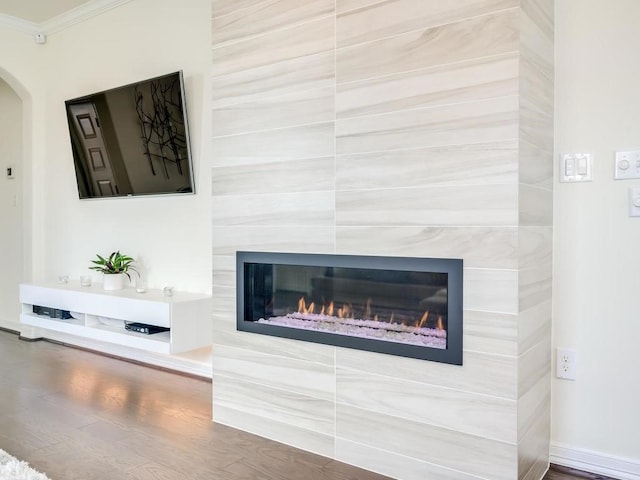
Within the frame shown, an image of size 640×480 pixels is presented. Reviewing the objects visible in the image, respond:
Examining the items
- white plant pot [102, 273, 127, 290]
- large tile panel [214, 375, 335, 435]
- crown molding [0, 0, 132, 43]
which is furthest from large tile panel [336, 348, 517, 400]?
crown molding [0, 0, 132, 43]

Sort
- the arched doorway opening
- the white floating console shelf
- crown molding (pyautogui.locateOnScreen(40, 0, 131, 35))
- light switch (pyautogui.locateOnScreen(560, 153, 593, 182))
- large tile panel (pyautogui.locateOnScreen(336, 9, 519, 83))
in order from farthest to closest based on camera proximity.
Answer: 1. the arched doorway opening
2. crown molding (pyautogui.locateOnScreen(40, 0, 131, 35))
3. the white floating console shelf
4. light switch (pyautogui.locateOnScreen(560, 153, 593, 182))
5. large tile panel (pyautogui.locateOnScreen(336, 9, 519, 83))

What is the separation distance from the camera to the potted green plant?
12.0 feet

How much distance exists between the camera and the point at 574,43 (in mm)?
2076

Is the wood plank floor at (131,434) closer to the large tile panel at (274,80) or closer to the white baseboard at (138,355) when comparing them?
the white baseboard at (138,355)

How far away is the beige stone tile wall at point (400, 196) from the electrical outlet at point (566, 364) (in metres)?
0.07

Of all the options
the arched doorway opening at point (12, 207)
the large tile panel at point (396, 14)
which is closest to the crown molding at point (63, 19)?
the arched doorway opening at point (12, 207)

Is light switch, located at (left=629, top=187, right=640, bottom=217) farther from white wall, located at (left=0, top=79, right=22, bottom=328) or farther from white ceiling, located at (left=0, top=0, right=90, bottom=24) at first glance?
white wall, located at (left=0, top=79, right=22, bottom=328)

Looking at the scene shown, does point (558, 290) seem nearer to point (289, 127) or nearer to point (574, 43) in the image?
point (574, 43)

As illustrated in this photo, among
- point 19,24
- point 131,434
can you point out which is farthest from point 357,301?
point 19,24

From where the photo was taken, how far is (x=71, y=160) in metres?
4.34

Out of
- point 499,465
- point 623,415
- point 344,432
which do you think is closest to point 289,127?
point 344,432

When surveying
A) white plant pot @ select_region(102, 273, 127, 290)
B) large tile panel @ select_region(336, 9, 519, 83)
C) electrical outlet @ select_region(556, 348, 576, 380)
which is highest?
large tile panel @ select_region(336, 9, 519, 83)

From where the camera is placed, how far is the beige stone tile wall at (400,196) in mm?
1788

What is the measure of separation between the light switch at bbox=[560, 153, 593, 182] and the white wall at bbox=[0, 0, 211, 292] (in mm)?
2127
